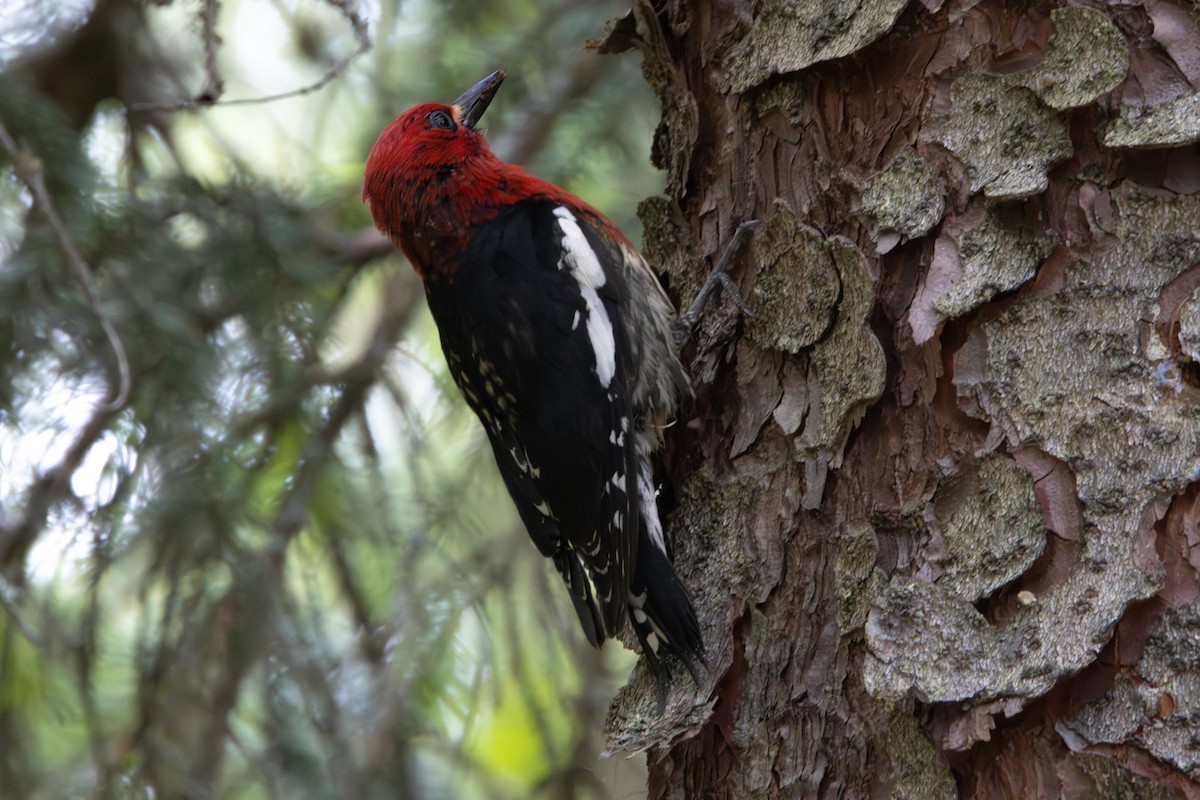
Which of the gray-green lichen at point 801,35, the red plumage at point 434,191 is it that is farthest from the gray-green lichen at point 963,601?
the red plumage at point 434,191

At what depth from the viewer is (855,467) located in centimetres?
172

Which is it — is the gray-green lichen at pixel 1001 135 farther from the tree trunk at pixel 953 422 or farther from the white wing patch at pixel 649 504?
the white wing patch at pixel 649 504

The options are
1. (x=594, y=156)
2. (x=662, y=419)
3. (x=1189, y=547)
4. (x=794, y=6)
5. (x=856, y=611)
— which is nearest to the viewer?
(x=1189, y=547)

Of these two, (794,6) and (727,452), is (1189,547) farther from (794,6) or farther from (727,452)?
(794,6)

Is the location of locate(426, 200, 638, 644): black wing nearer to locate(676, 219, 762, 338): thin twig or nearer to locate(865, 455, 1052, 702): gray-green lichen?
locate(676, 219, 762, 338): thin twig

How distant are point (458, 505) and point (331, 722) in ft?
1.97

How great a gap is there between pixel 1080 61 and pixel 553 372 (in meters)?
1.21

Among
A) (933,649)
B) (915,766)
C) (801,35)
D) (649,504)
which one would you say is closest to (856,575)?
(933,649)

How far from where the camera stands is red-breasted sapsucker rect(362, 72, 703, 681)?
2268 millimetres

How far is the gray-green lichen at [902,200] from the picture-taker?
168 centimetres

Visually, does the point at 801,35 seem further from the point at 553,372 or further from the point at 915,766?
the point at 915,766

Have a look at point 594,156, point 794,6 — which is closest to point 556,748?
point 594,156

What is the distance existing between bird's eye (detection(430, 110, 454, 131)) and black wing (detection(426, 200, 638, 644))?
0.29 m

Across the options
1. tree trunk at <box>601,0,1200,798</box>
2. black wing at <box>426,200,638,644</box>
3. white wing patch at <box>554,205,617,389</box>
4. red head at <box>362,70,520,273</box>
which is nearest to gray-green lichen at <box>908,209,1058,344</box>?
tree trunk at <box>601,0,1200,798</box>
